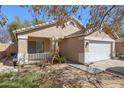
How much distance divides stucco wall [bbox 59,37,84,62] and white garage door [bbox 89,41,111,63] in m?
1.26

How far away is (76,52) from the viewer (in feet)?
55.1

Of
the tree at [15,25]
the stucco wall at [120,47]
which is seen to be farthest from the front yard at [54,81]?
the tree at [15,25]

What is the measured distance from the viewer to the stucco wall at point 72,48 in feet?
53.3

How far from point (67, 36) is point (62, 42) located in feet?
5.49

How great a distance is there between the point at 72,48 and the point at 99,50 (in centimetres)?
316

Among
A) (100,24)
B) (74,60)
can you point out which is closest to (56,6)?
(100,24)

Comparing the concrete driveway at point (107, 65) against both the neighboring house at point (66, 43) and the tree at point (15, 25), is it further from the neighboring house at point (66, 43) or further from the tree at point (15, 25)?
the tree at point (15, 25)

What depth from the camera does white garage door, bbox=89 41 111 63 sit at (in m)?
16.6

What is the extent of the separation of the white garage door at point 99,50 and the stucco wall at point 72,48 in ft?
4.13

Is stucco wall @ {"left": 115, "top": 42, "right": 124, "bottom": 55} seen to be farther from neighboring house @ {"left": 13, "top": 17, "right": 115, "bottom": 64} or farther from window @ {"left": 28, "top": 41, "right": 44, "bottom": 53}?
window @ {"left": 28, "top": 41, "right": 44, "bottom": 53}

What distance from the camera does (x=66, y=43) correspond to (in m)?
18.9

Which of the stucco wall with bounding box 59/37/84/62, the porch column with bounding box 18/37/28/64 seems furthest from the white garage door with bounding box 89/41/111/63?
the porch column with bounding box 18/37/28/64
